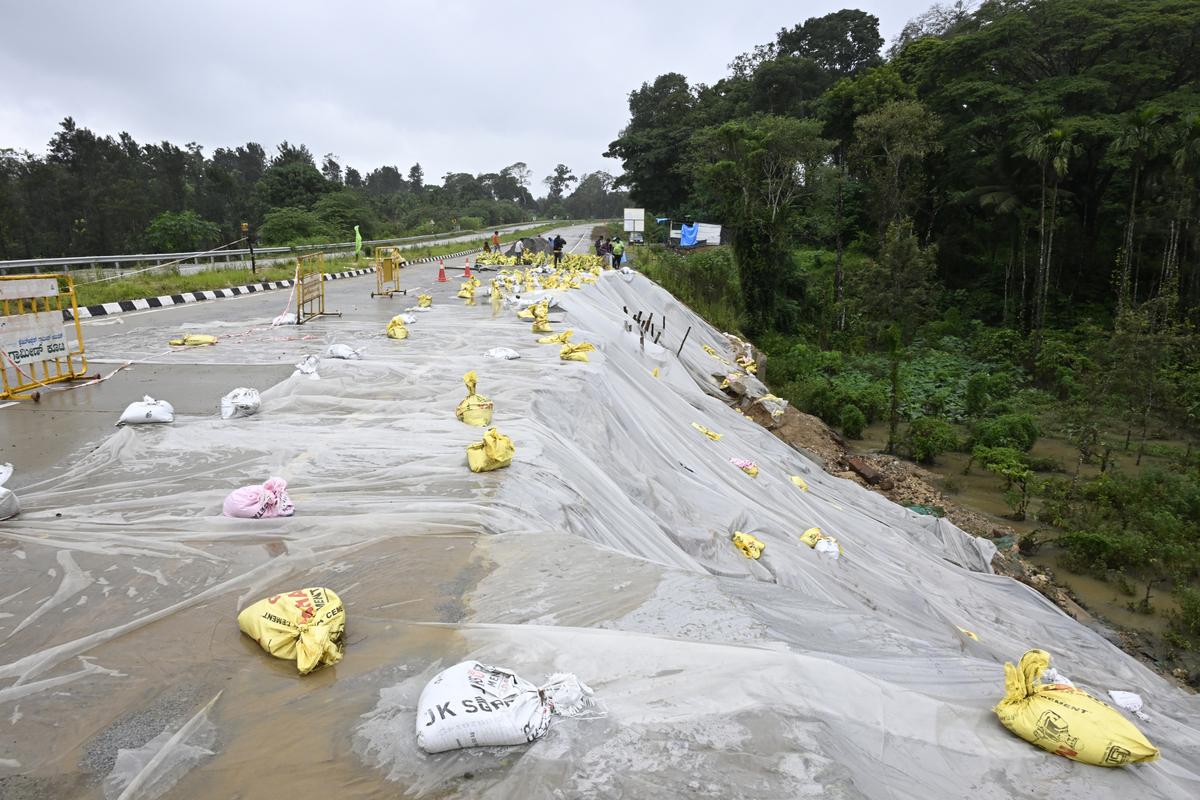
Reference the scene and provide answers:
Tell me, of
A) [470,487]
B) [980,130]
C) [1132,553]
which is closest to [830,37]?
[980,130]

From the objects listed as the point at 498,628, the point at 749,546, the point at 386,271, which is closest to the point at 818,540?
the point at 749,546

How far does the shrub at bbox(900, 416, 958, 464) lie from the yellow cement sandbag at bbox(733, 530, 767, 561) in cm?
967

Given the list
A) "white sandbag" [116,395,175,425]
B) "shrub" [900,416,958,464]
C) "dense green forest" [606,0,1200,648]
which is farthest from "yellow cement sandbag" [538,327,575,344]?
"shrub" [900,416,958,464]

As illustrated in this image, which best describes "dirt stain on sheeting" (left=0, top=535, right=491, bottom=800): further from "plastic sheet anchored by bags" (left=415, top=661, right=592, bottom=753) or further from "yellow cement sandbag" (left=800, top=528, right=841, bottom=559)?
"yellow cement sandbag" (left=800, top=528, right=841, bottom=559)

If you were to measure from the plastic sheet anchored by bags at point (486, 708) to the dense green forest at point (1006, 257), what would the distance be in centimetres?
1029

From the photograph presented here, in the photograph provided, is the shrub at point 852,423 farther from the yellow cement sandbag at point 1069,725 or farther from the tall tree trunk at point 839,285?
the yellow cement sandbag at point 1069,725

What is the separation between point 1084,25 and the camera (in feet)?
75.0

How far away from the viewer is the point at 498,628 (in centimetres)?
274

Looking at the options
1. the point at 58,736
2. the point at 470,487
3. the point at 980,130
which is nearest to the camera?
the point at 58,736

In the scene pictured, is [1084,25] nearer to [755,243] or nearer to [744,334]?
[755,243]

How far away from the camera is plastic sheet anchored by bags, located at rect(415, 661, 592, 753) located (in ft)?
6.88

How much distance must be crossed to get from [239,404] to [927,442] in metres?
12.4

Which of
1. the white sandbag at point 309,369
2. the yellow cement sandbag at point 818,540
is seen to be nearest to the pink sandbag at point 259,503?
the white sandbag at point 309,369

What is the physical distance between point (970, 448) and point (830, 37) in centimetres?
4276
